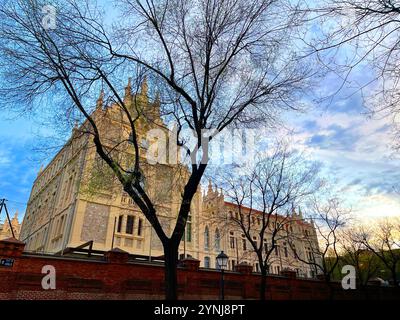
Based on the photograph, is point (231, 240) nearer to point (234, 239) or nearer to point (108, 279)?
point (234, 239)

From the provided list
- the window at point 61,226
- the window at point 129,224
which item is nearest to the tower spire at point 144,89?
the window at point 129,224

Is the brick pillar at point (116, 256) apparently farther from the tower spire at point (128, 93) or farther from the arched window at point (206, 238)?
the arched window at point (206, 238)

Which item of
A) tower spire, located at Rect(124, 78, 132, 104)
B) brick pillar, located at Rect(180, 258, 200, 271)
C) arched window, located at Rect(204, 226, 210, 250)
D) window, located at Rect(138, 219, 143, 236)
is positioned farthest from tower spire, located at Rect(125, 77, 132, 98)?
arched window, located at Rect(204, 226, 210, 250)

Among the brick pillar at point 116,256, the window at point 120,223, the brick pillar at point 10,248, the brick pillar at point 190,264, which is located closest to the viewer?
the brick pillar at point 10,248

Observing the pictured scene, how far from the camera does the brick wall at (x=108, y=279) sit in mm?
10953

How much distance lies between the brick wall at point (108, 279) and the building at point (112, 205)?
7.77 ft

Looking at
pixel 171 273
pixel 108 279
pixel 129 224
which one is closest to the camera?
pixel 171 273

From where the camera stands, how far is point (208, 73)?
9.71 m

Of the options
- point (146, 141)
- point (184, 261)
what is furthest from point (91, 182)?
point (184, 261)

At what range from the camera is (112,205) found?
79.8ft

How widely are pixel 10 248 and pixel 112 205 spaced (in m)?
13.3

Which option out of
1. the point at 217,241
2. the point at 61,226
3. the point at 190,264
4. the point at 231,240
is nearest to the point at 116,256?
the point at 190,264

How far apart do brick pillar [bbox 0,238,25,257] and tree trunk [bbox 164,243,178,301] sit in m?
6.82

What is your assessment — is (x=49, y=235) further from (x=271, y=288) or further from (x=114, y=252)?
(x=271, y=288)
